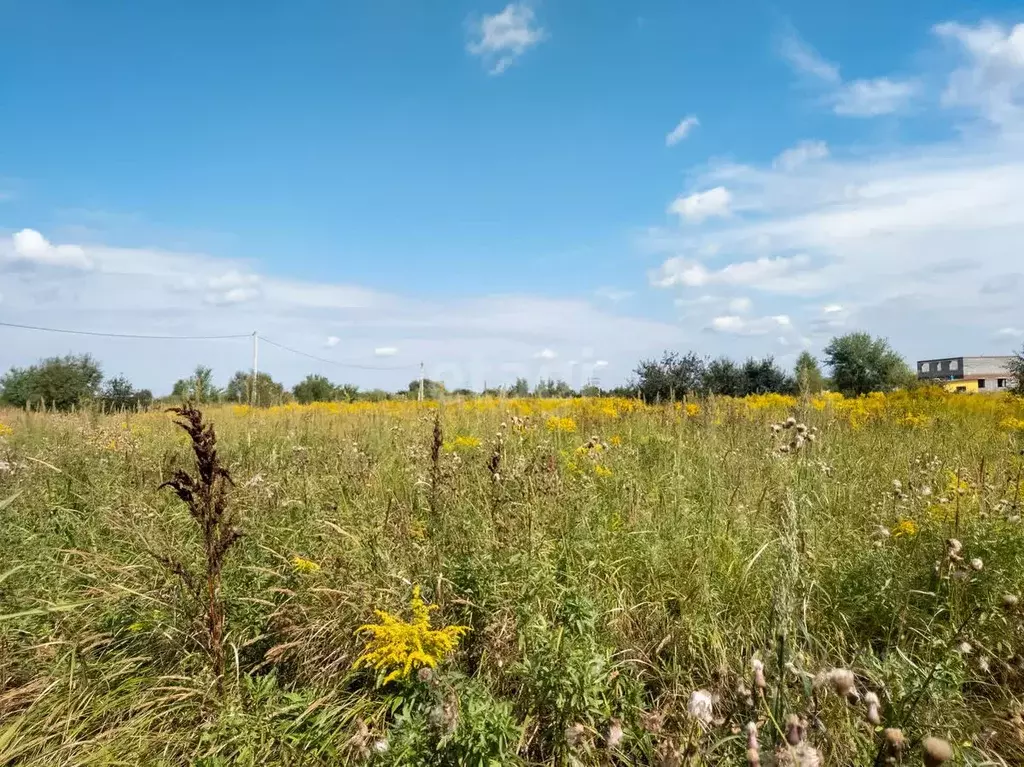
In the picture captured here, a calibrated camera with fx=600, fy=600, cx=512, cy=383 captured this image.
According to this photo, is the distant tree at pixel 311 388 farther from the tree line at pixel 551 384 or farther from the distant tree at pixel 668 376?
the distant tree at pixel 668 376

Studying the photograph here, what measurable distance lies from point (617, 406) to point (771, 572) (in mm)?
6161

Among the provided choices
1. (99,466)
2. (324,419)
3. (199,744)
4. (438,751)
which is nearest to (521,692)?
(438,751)

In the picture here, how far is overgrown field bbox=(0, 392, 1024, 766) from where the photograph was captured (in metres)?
1.83

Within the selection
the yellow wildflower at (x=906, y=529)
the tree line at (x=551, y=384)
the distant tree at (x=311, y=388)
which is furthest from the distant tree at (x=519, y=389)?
the distant tree at (x=311, y=388)

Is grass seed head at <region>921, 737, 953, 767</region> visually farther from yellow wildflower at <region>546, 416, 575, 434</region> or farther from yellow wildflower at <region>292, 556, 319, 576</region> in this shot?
yellow wildflower at <region>546, 416, 575, 434</region>

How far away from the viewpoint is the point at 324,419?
9.71 m

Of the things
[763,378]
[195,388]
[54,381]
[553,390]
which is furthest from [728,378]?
[54,381]

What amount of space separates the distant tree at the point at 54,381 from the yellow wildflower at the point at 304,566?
2713 centimetres

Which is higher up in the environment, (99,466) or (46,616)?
(99,466)

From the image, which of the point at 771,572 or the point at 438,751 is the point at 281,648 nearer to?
the point at 438,751

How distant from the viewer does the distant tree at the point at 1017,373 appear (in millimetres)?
11502

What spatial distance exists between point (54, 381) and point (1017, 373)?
3347 cm

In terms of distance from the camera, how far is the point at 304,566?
2627 mm

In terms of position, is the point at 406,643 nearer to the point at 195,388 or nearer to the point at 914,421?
the point at 195,388
